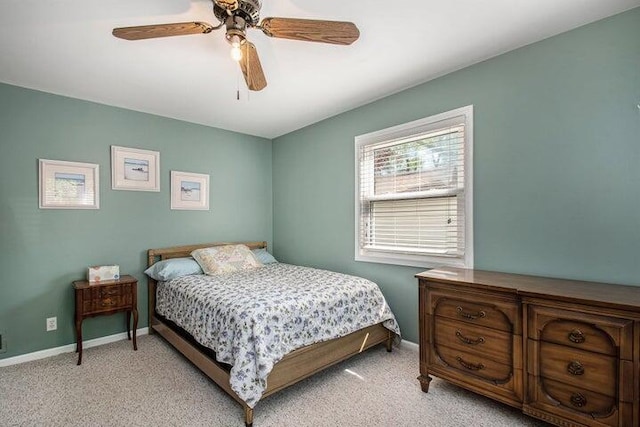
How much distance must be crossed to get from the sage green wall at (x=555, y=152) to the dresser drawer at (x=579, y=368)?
0.61 metres

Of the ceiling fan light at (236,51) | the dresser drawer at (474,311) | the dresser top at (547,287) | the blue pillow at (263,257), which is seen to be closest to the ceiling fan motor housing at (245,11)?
the ceiling fan light at (236,51)

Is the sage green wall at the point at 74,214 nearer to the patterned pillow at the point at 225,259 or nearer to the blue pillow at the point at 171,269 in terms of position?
the blue pillow at the point at 171,269

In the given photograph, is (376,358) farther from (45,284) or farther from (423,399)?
(45,284)

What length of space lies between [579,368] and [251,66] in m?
2.50

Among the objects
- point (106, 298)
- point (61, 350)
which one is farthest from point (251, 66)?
point (61, 350)

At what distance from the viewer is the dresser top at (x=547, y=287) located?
148cm

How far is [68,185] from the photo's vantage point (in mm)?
2932

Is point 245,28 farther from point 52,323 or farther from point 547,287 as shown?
point 52,323

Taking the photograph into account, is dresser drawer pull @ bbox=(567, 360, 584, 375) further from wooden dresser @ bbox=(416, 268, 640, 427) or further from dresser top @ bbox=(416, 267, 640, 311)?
dresser top @ bbox=(416, 267, 640, 311)

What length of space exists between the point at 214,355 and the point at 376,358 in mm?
1389

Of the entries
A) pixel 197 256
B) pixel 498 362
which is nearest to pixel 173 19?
pixel 197 256

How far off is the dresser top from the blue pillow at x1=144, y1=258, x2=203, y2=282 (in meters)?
2.32

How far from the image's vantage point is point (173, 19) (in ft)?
6.08

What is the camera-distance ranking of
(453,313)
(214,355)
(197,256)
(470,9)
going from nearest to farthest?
(470,9) < (453,313) < (214,355) < (197,256)
